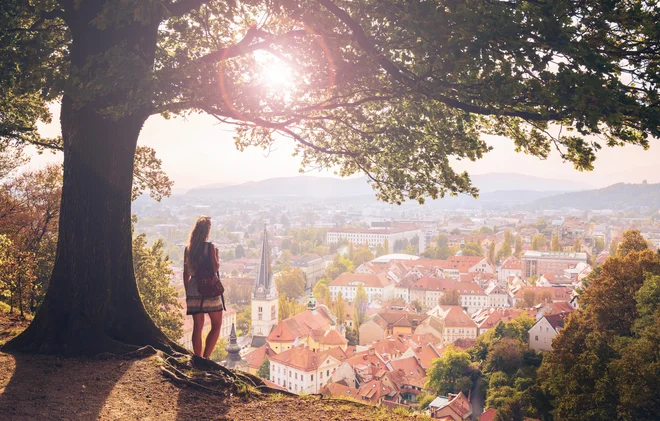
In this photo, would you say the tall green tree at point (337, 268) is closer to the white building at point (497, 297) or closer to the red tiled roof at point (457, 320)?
the white building at point (497, 297)

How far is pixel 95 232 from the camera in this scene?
5031mm

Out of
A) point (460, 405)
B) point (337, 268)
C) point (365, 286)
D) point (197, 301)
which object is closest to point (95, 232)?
point (197, 301)

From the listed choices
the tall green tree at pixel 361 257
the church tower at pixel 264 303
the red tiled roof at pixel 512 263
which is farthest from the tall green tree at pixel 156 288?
the tall green tree at pixel 361 257

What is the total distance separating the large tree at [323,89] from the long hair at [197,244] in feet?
2.49

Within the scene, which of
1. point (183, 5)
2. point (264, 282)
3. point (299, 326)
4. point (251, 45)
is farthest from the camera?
point (264, 282)

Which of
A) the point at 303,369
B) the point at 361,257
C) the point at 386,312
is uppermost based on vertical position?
the point at 361,257

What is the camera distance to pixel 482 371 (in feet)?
95.1

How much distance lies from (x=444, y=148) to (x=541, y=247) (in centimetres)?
10419

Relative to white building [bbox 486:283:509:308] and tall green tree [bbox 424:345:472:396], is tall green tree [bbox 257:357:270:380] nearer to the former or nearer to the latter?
tall green tree [bbox 424:345:472:396]

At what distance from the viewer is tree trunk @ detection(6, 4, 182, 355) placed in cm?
489

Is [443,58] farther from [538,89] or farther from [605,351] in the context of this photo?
[605,351]

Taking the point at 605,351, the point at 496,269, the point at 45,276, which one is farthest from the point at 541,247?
the point at 45,276

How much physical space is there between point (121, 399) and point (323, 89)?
343 centimetres

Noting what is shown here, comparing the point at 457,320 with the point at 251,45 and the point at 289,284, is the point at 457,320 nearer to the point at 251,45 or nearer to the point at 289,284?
the point at 289,284
